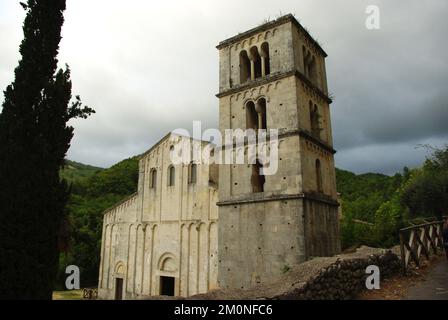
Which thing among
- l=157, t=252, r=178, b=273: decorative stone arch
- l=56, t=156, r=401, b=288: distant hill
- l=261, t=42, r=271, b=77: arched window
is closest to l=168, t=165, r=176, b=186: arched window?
l=157, t=252, r=178, b=273: decorative stone arch

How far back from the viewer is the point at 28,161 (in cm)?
984

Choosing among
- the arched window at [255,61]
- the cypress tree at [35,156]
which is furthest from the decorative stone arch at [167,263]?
the arched window at [255,61]

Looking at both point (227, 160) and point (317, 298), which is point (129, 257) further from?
point (317, 298)

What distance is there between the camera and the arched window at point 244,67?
17228 millimetres

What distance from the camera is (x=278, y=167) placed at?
1445 cm

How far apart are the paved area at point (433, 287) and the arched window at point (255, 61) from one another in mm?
11377

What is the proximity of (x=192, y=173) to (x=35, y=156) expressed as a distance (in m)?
11.5

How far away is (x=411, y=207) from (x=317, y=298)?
67.9 ft

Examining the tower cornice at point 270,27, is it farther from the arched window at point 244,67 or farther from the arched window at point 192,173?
the arched window at point 192,173

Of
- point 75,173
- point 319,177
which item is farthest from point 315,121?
point 75,173

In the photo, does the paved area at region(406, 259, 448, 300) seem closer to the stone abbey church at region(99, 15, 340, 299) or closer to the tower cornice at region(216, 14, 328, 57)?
the stone abbey church at region(99, 15, 340, 299)

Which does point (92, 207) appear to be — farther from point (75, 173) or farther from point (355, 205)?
point (75, 173)

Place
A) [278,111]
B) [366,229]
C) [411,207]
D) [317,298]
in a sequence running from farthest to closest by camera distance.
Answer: [366,229] → [411,207] → [278,111] → [317,298]
